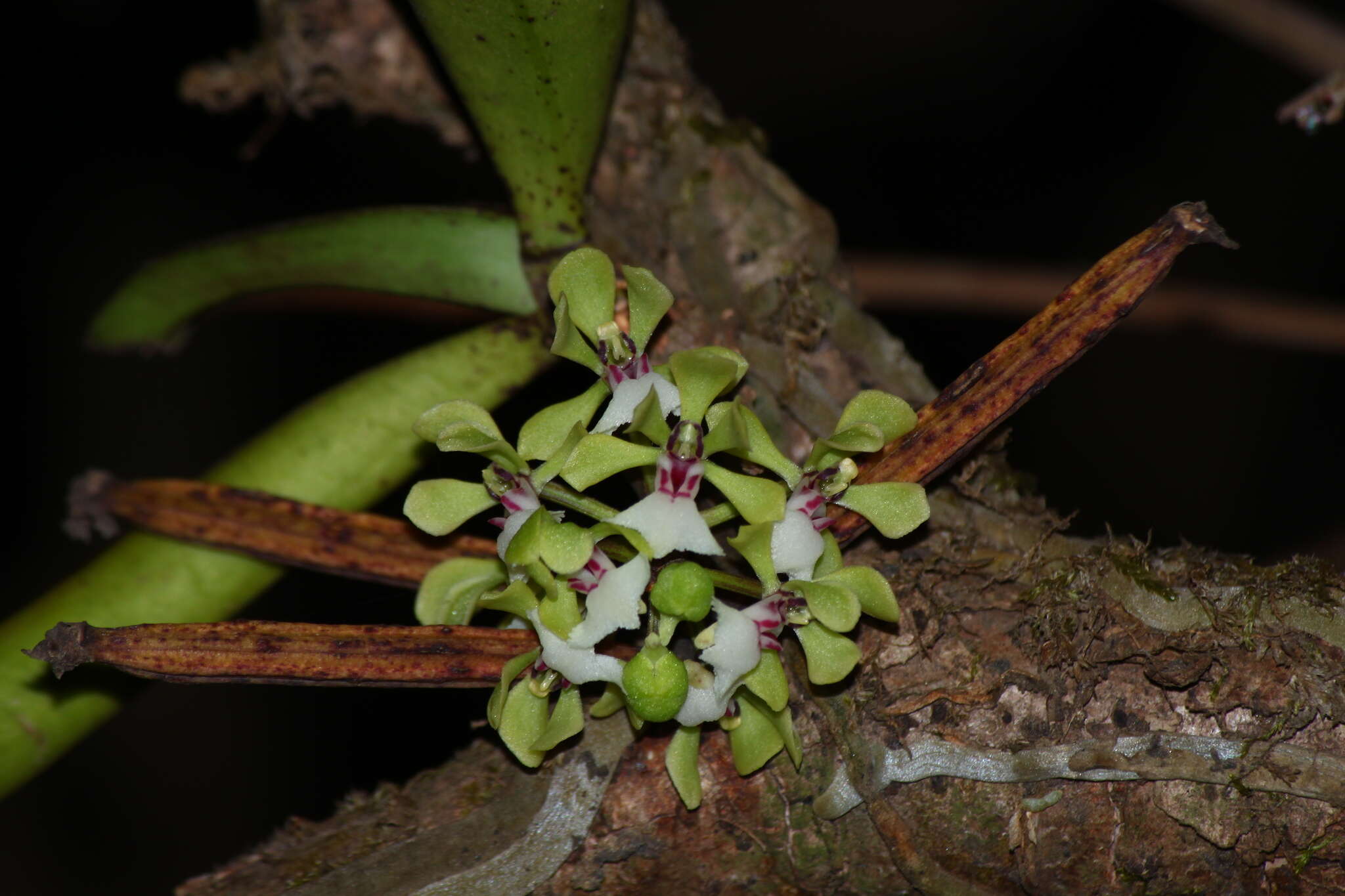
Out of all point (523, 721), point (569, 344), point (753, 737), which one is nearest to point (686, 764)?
point (753, 737)

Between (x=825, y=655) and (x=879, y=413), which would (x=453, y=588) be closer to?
(x=825, y=655)

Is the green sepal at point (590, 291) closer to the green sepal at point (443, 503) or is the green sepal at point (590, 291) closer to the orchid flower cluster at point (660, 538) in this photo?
the orchid flower cluster at point (660, 538)

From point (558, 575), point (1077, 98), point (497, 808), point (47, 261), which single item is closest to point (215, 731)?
point (47, 261)

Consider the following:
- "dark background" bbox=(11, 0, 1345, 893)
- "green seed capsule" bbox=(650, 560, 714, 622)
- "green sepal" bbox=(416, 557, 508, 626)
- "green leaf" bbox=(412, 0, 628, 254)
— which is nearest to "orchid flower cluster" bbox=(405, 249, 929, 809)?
"green seed capsule" bbox=(650, 560, 714, 622)

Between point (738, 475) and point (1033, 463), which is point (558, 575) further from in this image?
point (1033, 463)

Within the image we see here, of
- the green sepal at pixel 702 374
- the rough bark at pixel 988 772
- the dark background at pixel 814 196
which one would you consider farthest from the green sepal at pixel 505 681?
the dark background at pixel 814 196

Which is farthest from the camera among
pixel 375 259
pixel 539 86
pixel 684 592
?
pixel 375 259

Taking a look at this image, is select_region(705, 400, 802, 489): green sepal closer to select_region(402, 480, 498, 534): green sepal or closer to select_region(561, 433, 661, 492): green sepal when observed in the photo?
select_region(561, 433, 661, 492): green sepal
